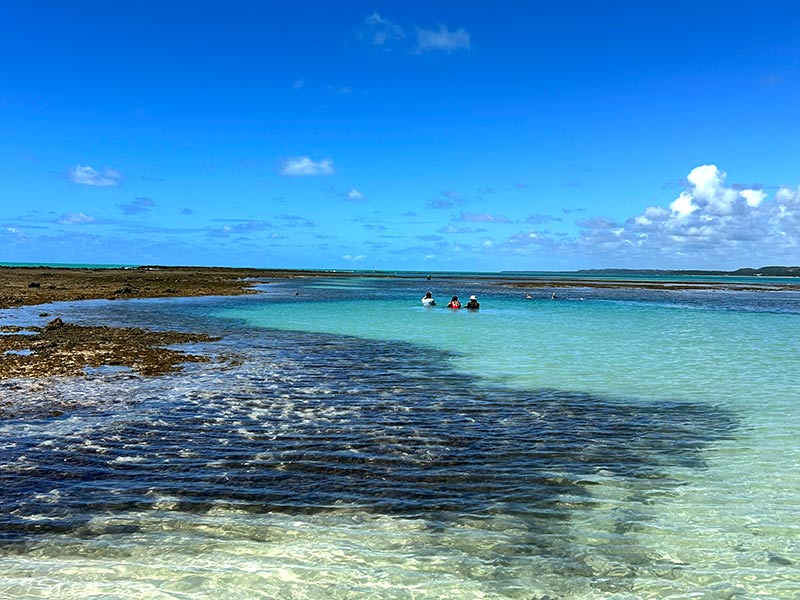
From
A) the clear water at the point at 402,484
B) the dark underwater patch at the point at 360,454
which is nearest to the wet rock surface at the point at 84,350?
the clear water at the point at 402,484

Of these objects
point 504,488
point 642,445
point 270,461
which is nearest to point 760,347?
point 642,445

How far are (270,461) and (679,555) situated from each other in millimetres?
7113

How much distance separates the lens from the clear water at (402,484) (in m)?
7.13

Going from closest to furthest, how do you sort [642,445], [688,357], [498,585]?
[498,585], [642,445], [688,357]

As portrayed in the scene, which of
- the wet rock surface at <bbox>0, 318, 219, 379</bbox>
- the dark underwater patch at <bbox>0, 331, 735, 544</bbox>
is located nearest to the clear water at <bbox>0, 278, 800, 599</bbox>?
the dark underwater patch at <bbox>0, 331, 735, 544</bbox>

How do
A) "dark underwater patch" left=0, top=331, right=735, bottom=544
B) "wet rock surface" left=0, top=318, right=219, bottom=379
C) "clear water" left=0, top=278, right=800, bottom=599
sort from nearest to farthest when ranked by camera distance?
"clear water" left=0, top=278, right=800, bottom=599
"dark underwater patch" left=0, top=331, right=735, bottom=544
"wet rock surface" left=0, top=318, right=219, bottom=379

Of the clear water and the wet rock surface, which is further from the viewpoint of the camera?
the wet rock surface

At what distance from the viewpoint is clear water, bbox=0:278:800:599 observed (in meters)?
7.13

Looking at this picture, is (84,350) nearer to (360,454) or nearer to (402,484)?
(360,454)

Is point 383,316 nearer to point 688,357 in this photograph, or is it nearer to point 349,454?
point 688,357

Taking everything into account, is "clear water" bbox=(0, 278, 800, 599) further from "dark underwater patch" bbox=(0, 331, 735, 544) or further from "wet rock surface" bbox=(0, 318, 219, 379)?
"wet rock surface" bbox=(0, 318, 219, 379)

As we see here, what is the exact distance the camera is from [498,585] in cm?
691

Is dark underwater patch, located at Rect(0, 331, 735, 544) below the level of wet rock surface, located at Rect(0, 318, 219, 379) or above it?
below

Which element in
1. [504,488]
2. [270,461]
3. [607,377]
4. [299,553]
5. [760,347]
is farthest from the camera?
[760,347]
